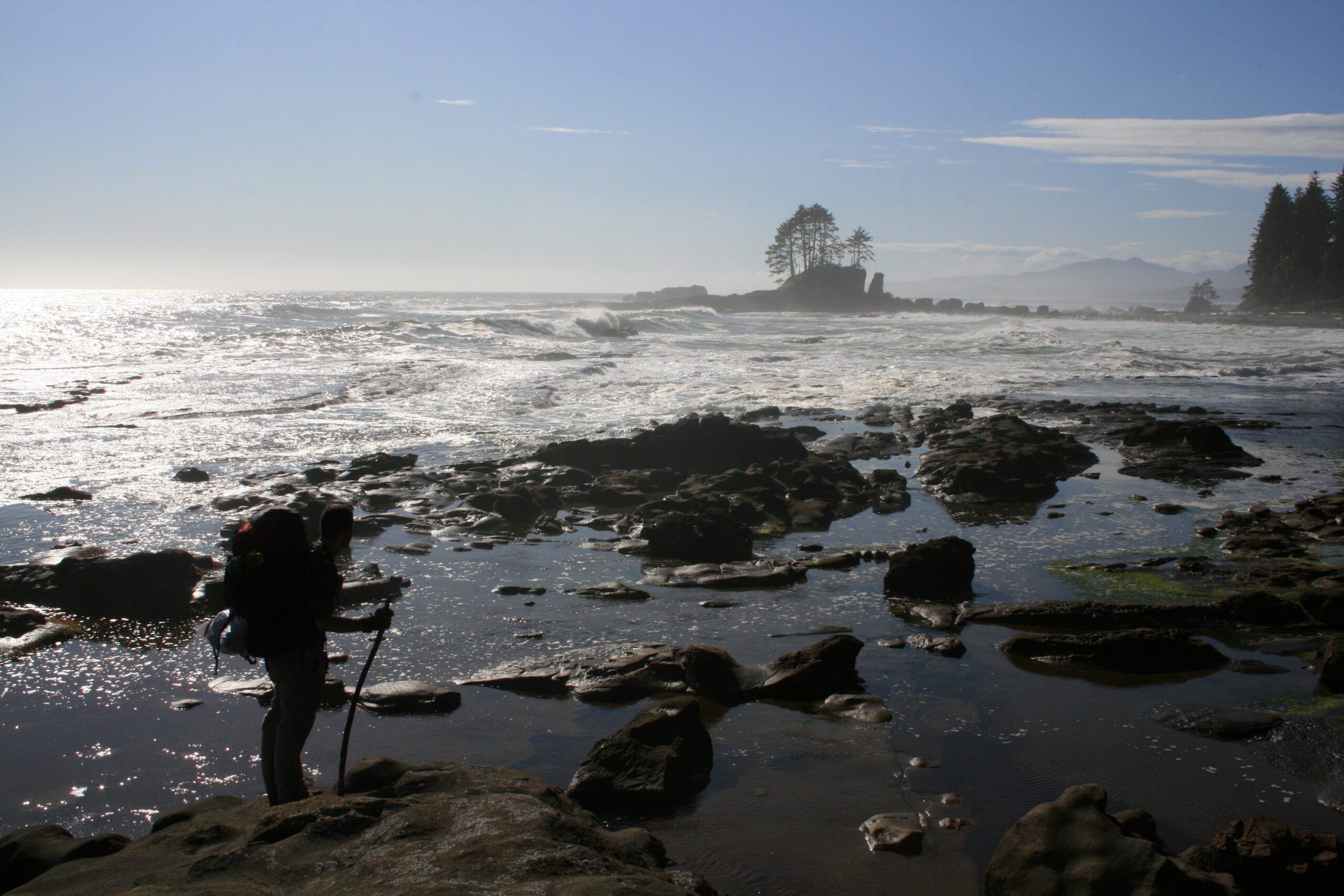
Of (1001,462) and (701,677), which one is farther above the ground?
(1001,462)

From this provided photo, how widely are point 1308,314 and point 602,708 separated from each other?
83877 mm

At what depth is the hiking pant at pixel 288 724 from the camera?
4.25 meters

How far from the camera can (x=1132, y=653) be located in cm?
644

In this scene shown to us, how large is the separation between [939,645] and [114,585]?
24.8 feet

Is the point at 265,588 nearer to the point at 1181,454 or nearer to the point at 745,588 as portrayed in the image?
the point at 745,588

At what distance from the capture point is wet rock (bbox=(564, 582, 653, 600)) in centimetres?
844

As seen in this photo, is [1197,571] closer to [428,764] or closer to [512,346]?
[428,764]

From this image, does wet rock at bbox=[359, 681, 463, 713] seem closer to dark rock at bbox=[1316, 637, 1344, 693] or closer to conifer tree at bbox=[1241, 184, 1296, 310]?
dark rock at bbox=[1316, 637, 1344, 693]


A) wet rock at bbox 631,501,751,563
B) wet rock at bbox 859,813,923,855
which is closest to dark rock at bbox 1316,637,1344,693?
wet rock at bbox 859,813,923,855

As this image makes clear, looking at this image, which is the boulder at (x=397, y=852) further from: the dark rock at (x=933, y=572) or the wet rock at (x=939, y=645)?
the dark rock at (x=933, y=572)

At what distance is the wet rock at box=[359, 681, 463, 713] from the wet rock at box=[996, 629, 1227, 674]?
4.31 meters

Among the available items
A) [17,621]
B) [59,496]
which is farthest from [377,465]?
[17,621]

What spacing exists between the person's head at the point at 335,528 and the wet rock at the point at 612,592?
14.1ft

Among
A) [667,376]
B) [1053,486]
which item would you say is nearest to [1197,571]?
[1053,486]
